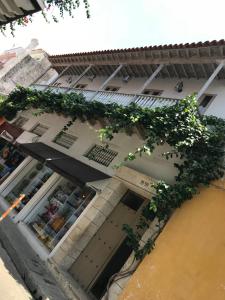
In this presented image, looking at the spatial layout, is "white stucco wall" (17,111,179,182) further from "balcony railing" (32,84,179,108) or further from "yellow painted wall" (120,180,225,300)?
"yellow painted wall" (120,180,225,300)

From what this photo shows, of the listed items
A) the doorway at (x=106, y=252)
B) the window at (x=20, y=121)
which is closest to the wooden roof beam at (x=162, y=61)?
the window at (x=20, y=121)

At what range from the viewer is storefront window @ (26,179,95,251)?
10.9 meters

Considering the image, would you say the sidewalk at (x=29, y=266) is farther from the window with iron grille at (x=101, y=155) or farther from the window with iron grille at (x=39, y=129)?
the window with iron grille at (x=39, y=129)

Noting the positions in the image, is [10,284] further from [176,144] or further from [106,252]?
[176,144]

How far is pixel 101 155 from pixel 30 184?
4030 millimetres

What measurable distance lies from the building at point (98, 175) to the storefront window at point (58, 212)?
40 millimetres

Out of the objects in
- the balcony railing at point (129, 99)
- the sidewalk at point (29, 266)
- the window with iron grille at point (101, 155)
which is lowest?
the sidewalk at point (29, 266)

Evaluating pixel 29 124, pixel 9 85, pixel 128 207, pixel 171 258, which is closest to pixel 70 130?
pixel 29 124

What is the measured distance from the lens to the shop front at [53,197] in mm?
10648

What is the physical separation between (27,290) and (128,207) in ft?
14.2

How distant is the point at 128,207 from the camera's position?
1020 cm

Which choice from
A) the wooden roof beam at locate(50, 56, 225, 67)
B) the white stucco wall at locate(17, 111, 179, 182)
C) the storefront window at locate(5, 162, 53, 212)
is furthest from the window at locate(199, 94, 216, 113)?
the storefront window at locate(5, 162, 53, 212)

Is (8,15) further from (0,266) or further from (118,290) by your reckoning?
(118,290)


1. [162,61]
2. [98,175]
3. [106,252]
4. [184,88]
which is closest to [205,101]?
[184,88]
